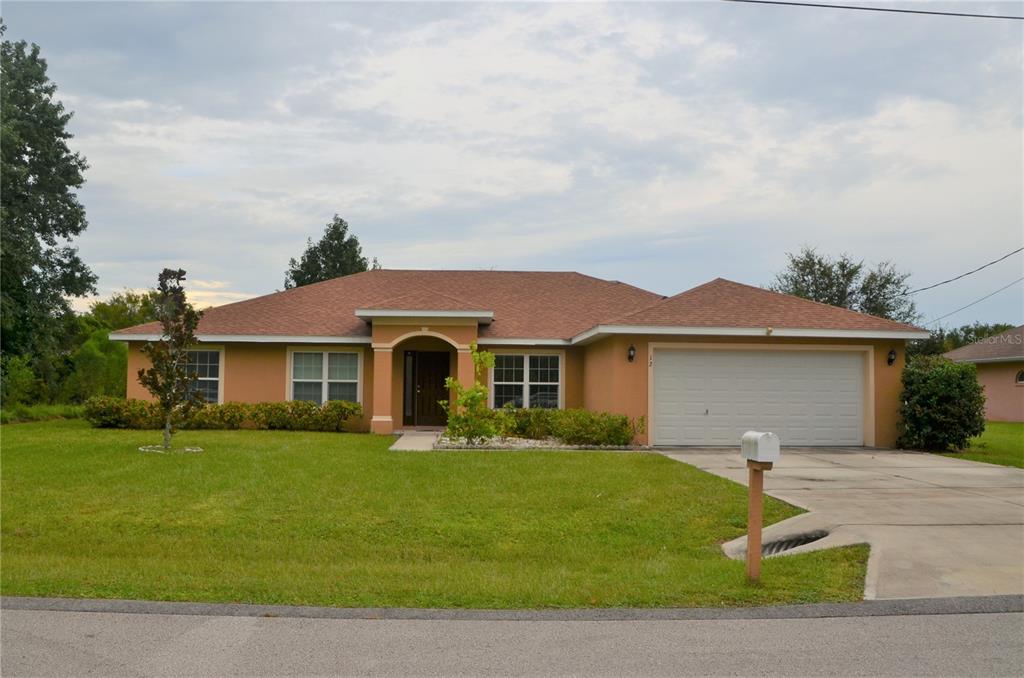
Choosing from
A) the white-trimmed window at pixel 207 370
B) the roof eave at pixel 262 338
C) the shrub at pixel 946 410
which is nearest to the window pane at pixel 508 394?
the roof eave at pixel 262 338

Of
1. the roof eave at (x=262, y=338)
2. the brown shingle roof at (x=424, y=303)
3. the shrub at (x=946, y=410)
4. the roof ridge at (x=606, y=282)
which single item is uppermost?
the roof ridge at (x=606, y=282)

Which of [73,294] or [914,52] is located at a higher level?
[914,52]

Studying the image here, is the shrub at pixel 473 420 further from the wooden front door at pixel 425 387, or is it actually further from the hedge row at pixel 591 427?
the wooden front door at pixel 425 387

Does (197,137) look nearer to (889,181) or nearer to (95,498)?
(95,498)

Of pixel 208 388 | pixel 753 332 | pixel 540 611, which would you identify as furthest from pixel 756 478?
pixel 208 388

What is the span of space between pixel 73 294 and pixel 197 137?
18954mm

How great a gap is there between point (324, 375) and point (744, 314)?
10812 millimetres

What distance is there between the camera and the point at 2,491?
1163 cm

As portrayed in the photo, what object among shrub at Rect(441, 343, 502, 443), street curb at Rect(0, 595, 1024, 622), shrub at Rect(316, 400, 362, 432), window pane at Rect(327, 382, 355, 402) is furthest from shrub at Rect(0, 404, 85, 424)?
street curb at Rect(0, 595, 1024, 622)

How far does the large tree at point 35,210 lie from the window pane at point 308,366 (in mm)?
13283

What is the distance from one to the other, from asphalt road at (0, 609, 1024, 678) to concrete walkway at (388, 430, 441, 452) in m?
10.7

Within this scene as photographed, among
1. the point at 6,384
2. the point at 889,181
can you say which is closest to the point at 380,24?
the point at 889,181

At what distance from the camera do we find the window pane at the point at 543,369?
22.6m

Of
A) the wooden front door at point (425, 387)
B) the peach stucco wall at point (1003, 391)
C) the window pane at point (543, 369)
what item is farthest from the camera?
the peach stucco wall at point (1003, 391)
